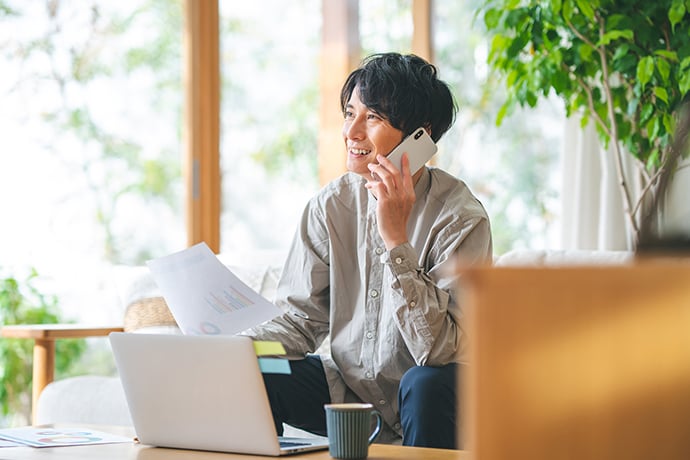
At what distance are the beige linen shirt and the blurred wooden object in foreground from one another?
2.89 feet

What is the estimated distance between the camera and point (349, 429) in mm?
1370

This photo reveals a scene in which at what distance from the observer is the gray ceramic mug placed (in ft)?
4.49

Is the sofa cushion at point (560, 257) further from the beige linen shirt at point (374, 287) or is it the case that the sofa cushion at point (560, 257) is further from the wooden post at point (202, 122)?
the wooden post at point (202, 122)

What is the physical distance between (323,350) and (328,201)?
0.57m

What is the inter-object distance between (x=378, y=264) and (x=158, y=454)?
0.74 meters

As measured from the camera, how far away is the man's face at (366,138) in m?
2.04

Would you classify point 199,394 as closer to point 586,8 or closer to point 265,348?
point 265,348

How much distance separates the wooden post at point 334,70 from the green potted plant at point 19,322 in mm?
1234

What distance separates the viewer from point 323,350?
2.57 meters

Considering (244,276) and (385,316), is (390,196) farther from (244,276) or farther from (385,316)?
(244,276)

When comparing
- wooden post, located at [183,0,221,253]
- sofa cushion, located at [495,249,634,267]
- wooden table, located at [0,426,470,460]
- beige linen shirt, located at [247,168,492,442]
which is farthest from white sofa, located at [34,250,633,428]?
wooden post, located at [183,0,221,253]

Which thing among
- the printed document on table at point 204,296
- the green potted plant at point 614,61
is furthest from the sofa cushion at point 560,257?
the printed document on table at point 204,296

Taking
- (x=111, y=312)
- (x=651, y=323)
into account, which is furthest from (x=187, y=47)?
(x=651, y=323)

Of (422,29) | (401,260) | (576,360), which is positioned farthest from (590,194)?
(576,360)
